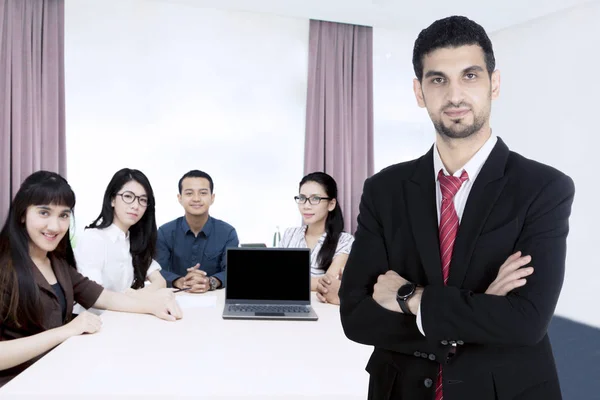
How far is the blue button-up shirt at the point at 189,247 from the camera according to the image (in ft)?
11.8

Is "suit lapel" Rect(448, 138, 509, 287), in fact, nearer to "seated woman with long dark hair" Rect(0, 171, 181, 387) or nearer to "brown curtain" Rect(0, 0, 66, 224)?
"seated woman with long dark hair" Rect(0, 171, 181, 387)

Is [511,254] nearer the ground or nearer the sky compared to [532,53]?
nearer the ground

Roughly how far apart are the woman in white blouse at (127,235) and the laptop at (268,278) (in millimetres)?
738

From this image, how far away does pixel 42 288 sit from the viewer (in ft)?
6.90

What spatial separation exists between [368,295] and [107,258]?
2.20m

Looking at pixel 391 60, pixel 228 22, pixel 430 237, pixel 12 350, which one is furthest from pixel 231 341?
pixel 391 60

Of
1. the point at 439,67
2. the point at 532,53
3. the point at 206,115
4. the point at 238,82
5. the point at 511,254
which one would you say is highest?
the point at 532,53

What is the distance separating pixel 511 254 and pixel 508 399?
288 mm

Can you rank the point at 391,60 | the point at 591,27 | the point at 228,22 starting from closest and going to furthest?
the point at 591,27 < the point at 228,22 < the point at 391,60

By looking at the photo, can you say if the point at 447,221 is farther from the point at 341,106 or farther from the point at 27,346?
the point at 341,106

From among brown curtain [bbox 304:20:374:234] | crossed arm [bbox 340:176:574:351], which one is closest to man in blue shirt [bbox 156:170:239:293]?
brown curtain [bbox 304:20:374:234]

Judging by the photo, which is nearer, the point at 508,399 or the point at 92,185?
the point at 508,399

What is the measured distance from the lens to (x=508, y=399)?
0.97m

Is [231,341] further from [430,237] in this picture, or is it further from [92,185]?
[92,185]
